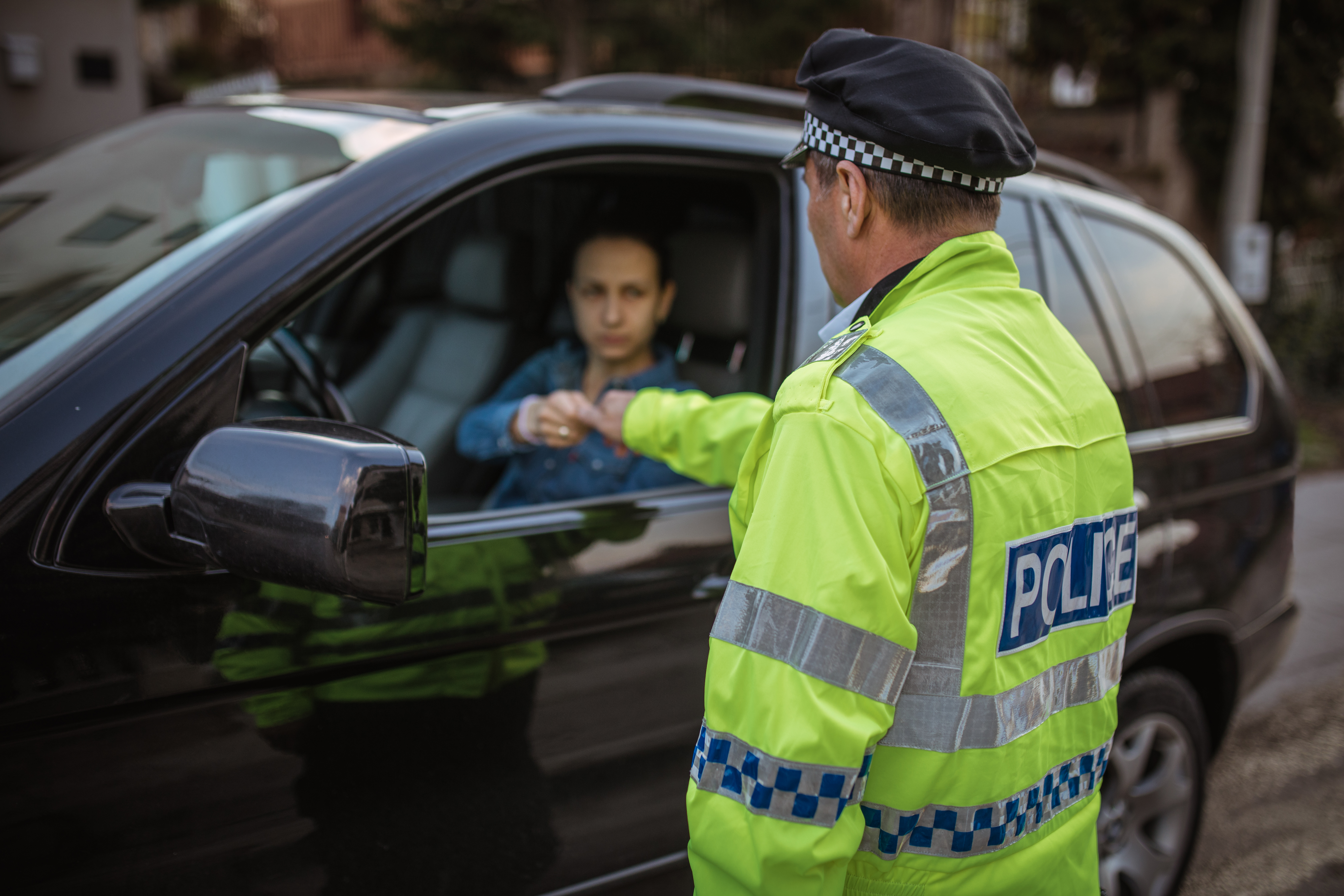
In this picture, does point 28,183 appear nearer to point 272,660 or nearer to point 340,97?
point 340,97

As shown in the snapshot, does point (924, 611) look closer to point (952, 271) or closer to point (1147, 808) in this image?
point (952, 271)

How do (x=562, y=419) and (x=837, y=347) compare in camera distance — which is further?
(x=562, y=419)

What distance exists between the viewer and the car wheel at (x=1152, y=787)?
8.11 feet

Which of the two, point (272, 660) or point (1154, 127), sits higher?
point (1154, 127)

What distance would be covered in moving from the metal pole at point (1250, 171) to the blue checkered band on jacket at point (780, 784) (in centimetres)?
730

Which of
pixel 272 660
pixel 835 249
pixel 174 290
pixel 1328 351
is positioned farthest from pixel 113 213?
pixel 1328 351

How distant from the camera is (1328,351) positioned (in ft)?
34.4

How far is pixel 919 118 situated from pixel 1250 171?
751 centimetres

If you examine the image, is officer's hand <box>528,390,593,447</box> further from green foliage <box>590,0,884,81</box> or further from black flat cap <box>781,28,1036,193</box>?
green foliage <box>590,0,884,81</box>

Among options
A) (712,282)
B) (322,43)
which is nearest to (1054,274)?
(712,282)

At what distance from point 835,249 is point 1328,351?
11220mm

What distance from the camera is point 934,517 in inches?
43.9

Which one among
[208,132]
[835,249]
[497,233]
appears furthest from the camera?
[497,233]

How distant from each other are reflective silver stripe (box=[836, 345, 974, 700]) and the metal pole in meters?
7.10
